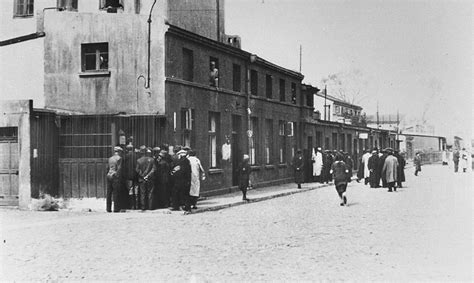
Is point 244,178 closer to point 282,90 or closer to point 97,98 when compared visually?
point 97,98

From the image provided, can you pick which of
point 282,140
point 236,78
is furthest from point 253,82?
point 282,140

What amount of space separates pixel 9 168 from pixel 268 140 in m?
14.4

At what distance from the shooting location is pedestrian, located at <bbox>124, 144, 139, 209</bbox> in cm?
1695

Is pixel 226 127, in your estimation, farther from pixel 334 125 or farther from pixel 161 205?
pixel 334 125

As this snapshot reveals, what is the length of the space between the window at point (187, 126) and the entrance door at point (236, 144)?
4722 mm

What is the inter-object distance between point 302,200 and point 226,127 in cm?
457

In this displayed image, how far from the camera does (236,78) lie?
25.2 metres

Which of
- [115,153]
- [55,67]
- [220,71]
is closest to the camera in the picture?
[115,153]

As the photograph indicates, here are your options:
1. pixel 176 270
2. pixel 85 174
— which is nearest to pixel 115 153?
pixel 85 174

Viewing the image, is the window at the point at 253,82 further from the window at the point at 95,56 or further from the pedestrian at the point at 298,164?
the window at the point at 95,56

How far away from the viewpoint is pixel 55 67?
1909 centimetres

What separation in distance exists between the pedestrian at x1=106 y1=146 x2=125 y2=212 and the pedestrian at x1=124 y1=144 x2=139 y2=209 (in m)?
0.25

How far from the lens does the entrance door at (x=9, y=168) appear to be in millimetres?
17562

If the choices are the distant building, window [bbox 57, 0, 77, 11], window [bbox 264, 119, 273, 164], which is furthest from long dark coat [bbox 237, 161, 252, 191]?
the distant building
